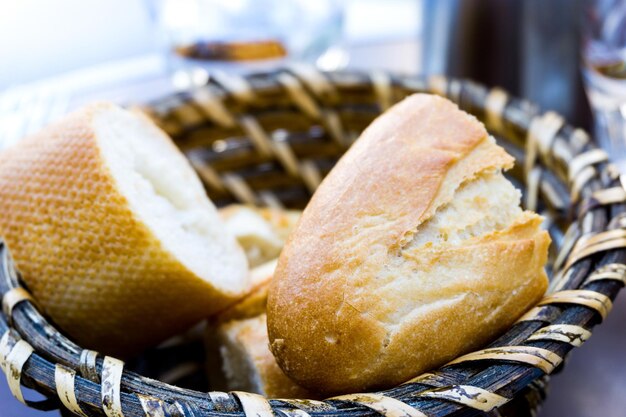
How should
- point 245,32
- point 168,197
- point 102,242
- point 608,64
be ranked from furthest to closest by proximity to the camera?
point 245,32, point 608,64, point 168,197, point 102,242

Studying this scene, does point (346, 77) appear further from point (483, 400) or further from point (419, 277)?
point (483, 400)

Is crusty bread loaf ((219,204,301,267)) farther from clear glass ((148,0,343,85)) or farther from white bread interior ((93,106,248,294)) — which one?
clear glass ((148,0,343,85))

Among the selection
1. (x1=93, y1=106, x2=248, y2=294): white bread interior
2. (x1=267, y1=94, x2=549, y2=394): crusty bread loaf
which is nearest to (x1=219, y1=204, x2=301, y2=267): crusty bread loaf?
(x1=93, y1=106, x2=248, y2=294): white bread interior

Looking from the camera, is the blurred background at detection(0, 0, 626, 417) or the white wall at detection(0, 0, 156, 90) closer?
the blurred background at detection(0, 0, 626, 417)

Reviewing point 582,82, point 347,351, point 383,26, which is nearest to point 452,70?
point 582,82

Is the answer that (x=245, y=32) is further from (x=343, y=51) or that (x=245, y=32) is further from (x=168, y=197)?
(x=168, y=197)

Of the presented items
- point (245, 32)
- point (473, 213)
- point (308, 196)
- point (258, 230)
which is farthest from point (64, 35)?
point (473, 213)

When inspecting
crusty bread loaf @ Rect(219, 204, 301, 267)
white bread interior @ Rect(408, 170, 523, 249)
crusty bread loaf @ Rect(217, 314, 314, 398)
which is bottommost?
crusty bread loaf @ Rect(217, 314, 314, 398)
